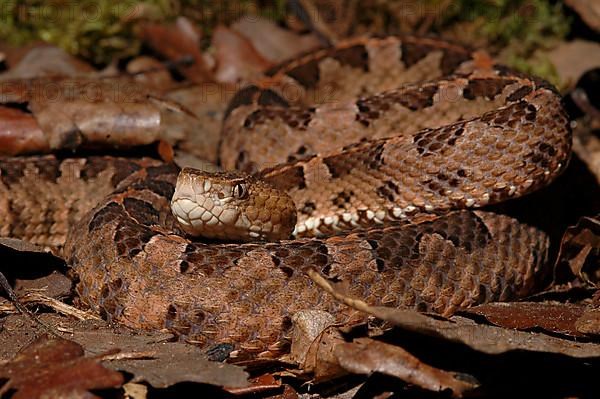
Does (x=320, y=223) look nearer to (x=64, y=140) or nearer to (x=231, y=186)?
(x=231, y=186)

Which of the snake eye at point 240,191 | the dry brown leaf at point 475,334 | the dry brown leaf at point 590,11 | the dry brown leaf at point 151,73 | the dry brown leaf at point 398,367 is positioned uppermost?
the dry brown leaf at point 590,11

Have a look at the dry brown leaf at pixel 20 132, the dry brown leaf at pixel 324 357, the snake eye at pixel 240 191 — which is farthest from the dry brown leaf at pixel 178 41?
the dry brown leaf at pixel 324 357

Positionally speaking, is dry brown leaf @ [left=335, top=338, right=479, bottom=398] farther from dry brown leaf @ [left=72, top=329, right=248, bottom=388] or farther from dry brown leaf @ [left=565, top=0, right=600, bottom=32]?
dry brown leaf @ [left=565, top=0, right=600, bottom=32]

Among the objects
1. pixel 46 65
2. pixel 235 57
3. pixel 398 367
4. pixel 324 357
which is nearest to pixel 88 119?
pixel 46 65

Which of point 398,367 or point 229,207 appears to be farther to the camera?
point 229,207

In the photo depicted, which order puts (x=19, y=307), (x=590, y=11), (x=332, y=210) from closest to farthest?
1. (x=19, y=307)
2. (x=332, y=210)
3. (x=590, y=11)

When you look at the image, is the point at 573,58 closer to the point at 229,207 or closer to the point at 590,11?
the point at 590,11

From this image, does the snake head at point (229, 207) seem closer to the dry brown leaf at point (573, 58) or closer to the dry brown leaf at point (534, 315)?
the dry brown leaf at point (534, 315)

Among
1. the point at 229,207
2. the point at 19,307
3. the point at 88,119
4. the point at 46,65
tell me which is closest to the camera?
Answer: the point at 19,307
